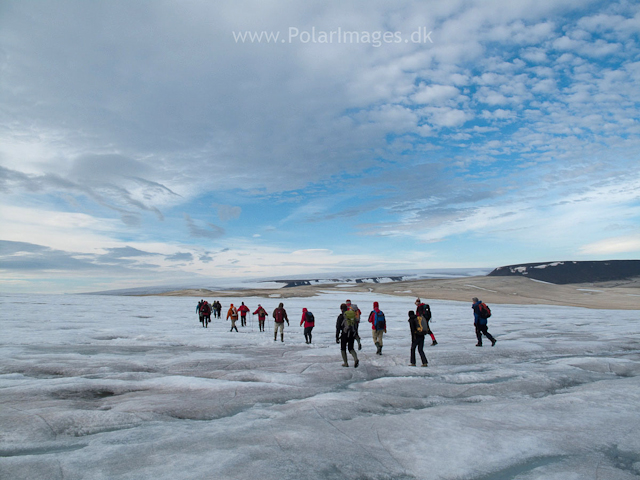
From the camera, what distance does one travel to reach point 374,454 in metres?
5.67

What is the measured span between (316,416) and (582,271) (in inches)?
7163

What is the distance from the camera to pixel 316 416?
7289 mm

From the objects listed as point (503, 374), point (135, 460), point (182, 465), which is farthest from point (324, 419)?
point (503, 374)

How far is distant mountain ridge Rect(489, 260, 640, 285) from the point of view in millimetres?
143750

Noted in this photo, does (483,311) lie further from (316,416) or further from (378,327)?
(316,416)

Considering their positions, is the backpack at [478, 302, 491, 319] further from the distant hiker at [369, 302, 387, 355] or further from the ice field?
the distant hiker at [369, 302, 387, 355]

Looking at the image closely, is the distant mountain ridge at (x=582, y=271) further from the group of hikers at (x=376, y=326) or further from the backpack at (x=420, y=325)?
the backpack at (x=420, y=325)

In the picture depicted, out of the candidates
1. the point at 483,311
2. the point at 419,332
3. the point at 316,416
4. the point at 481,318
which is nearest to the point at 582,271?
the point at 481,318

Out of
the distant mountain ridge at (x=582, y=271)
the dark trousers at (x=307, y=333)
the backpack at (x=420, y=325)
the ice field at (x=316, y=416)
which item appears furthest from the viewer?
the distant mountain ridge at (x=582, y=271)

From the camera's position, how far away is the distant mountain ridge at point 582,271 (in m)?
144

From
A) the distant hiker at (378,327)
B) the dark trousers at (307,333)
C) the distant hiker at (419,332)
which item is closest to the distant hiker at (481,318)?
the distant hiker at (378,327)

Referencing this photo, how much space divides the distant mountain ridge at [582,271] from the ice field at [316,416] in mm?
161873

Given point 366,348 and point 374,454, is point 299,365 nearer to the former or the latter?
point 366,348

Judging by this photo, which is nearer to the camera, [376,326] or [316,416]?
[316,416]
